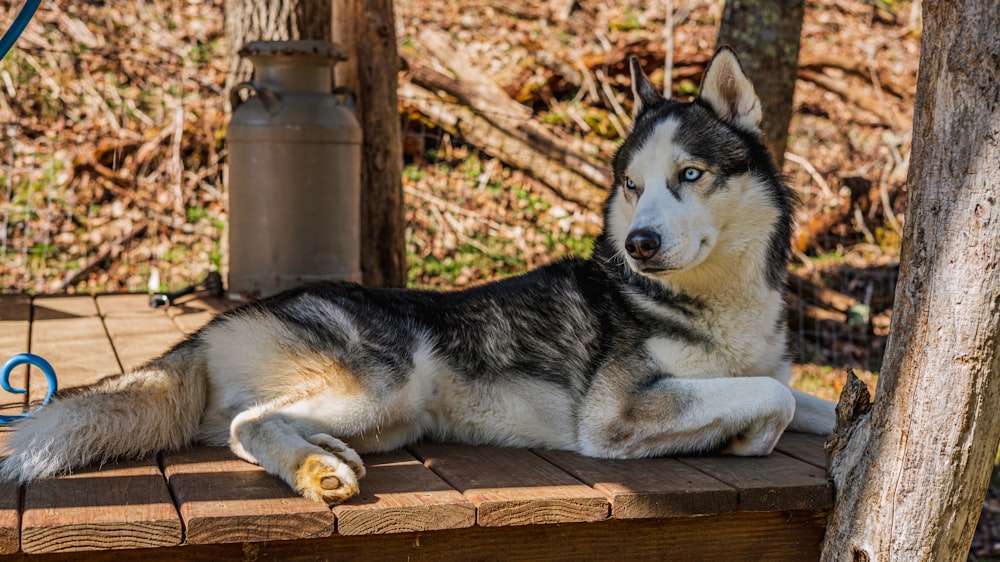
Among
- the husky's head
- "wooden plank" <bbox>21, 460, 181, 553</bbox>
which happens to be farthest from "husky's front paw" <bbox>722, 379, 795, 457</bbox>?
"wooden plank" <bbox>21, 460, 181, 553</bbox>

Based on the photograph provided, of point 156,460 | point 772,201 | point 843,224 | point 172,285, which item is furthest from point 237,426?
point 843,224

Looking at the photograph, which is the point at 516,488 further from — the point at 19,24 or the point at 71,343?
the point at 71,343

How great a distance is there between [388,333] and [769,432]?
3.85 ft

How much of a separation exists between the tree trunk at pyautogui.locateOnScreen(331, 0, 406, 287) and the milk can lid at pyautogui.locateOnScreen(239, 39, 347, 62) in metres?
0.58

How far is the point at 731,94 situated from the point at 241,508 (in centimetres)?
190

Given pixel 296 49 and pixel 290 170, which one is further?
pixel 290 170

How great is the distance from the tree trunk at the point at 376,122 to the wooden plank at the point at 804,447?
334cm

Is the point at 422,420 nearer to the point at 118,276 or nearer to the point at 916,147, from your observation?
the point at 916,147

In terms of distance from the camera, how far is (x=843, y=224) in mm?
8172

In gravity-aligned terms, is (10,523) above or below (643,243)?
below

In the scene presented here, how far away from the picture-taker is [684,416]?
2633 millimetres

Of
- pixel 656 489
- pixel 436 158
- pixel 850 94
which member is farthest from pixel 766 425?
pixel 850 94

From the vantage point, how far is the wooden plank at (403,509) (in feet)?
7.03

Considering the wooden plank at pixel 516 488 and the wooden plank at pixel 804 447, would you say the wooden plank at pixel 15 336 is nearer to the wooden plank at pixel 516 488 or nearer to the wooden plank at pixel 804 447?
the wooden plank at pixel 516 488
